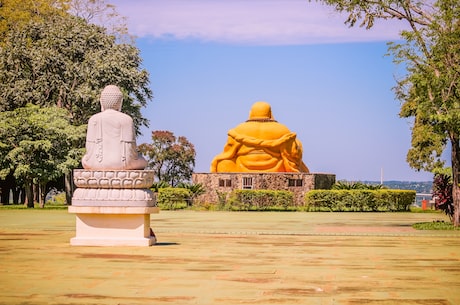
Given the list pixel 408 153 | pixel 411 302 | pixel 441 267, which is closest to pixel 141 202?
pixel 441 267

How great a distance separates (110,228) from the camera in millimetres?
15383

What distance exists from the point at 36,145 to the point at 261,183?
12381 mm

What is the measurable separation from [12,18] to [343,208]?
23752mm

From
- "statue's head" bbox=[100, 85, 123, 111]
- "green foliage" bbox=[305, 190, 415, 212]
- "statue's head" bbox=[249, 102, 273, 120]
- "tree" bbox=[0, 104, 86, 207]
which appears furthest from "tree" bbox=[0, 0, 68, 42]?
"statue's head" bbox=[100, 85, 123, 111]

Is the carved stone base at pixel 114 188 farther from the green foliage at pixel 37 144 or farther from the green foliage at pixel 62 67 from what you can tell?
the green foliage at pixel 62 67

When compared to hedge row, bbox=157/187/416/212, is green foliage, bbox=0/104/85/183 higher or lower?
higher

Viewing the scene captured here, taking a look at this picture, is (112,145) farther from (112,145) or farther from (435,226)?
(435,226)

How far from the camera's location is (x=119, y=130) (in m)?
15.5

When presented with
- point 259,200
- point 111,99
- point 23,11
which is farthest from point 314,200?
point 111,99

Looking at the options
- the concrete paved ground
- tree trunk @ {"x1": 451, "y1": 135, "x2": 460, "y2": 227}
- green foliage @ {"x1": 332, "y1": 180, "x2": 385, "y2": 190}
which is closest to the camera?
the concrete paved ground

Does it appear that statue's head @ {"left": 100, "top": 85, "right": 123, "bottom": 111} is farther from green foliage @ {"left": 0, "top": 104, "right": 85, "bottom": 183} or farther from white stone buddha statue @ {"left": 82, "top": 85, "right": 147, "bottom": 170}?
green foliage @ {"left": 0, "top": 104, "right": 85, "bottom": 183}

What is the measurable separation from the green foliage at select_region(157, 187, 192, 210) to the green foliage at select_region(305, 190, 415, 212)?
670 centimetres

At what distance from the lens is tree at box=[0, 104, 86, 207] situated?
132 feet

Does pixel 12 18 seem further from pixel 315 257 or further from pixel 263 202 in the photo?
pixel 315 257
